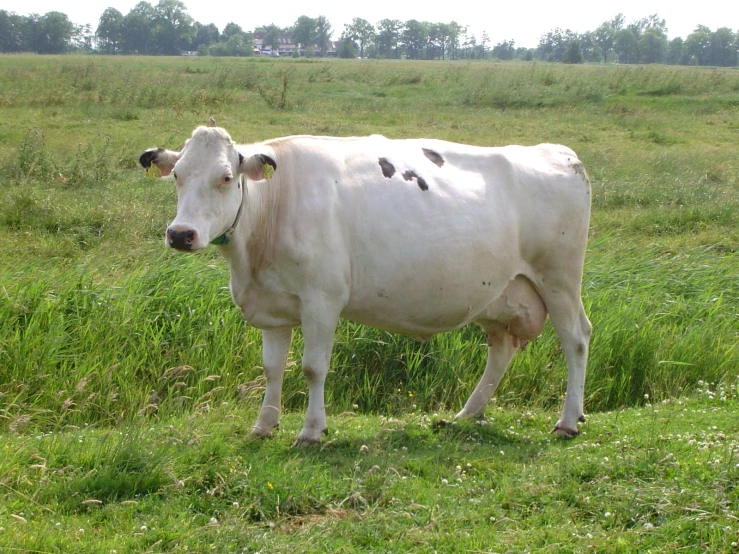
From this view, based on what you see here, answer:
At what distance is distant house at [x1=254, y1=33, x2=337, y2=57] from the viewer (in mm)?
125731

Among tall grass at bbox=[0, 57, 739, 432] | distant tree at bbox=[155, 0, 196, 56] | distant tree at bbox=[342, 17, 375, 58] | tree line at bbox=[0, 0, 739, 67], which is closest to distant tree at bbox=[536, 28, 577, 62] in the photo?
tree line at bbox=[0, 0, 739, 67]

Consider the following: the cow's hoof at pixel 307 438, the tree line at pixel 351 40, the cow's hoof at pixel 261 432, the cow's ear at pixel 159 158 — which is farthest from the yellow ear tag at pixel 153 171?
the tree line at pixel 351 40

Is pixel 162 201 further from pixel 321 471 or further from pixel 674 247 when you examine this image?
pixel 321 471

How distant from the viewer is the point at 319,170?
18.5 ft

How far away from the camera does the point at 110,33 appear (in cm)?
10475

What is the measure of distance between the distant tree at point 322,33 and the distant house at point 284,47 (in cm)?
60

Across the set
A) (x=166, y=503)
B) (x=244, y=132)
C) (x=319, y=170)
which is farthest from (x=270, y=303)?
(x=244, y=132)

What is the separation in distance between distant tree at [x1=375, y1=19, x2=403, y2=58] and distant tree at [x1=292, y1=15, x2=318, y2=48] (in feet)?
34.0

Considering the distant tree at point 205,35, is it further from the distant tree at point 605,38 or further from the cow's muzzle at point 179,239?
the cow's muzzle at point 179,239

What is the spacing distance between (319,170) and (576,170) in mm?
1973

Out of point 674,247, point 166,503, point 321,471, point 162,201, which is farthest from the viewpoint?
point 162,201

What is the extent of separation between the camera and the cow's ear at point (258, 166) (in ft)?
17.1

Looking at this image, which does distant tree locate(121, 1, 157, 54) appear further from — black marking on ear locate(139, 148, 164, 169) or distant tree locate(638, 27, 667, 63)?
black marking on ear locate(139, 148, 164, 169)

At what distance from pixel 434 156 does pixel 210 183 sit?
177cm
